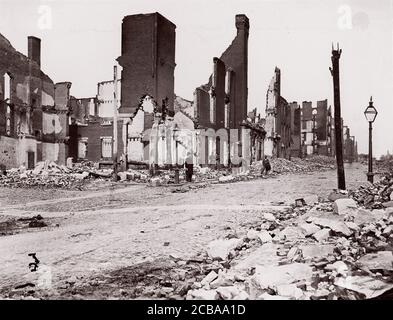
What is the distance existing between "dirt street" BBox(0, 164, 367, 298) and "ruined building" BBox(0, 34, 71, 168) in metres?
14.2

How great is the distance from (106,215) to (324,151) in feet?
181

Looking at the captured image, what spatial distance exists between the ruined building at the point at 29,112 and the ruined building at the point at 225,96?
1099 cm

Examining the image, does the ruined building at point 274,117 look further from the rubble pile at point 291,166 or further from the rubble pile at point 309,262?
the rubble pile at point 309,262

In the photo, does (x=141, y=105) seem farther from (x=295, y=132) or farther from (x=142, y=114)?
(x=295, y=132)


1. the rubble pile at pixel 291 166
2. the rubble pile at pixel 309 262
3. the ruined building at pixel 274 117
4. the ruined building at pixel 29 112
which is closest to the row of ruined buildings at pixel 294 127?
the ruined building at pixel 274 117

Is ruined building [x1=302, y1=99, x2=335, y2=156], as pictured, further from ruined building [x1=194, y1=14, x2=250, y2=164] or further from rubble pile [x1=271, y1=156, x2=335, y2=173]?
ruined building [x1=194, y1=14, x2=250, y2=164]

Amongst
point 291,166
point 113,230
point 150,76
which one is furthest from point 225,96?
point 113,230

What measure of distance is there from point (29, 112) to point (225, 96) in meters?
16.6

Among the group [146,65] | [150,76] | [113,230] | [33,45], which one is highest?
[146,65]

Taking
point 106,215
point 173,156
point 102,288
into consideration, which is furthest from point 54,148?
point 102,288

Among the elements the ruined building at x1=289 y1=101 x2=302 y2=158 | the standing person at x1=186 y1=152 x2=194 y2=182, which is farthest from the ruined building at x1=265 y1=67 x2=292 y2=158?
the standing person at x1=186 y1=152 x2=194 y2=182

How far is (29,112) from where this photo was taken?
2588cm

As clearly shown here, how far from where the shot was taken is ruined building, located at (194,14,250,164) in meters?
30.2
